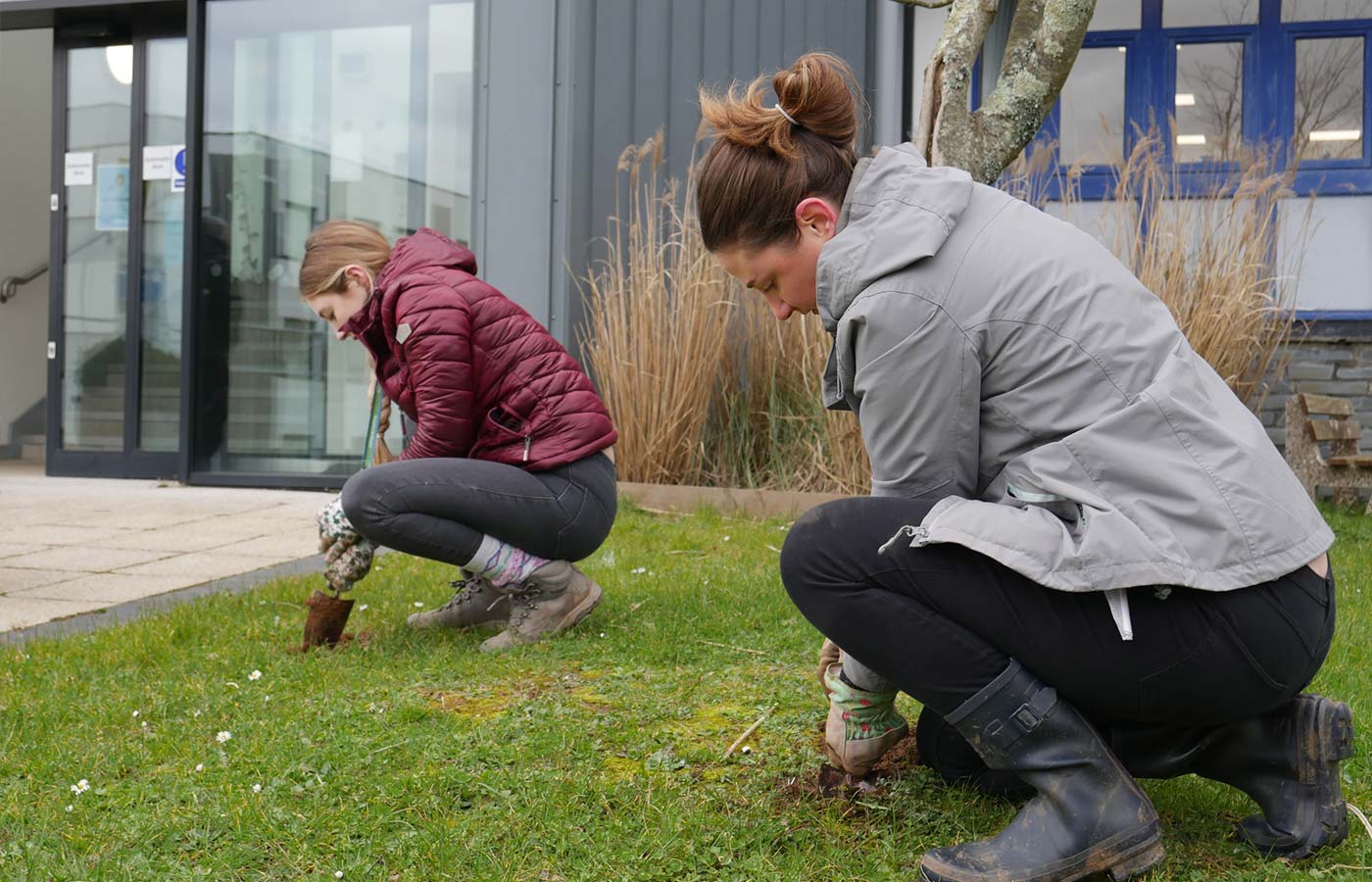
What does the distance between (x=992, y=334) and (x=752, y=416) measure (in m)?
4.12

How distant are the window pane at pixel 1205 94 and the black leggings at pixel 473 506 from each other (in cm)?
524

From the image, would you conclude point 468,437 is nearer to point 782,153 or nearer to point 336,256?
point 336,256

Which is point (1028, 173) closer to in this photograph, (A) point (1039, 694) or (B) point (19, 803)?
(A) point (1039, 694)

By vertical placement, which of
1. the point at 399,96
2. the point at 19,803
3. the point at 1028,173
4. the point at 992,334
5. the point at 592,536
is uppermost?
the point at 399,96

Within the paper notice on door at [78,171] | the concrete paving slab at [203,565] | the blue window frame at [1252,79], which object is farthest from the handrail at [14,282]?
the blue window frame at [1252,79]

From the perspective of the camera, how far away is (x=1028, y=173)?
539cm

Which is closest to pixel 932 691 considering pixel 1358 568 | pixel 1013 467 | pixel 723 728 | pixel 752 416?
pixel 1013 467

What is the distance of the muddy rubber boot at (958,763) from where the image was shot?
188cm

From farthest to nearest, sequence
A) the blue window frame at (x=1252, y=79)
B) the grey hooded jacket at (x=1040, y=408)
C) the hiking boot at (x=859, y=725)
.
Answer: the blue window frame at (x=1252, y=79)
the hiking boot at (x=859, y=725)
the grey hooded jacket at (x=1040, y=408)

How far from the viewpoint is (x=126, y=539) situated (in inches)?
196

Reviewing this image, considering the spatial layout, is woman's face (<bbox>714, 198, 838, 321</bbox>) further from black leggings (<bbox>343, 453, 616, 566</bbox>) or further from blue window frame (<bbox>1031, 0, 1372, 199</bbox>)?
blue window frame (<bbox>1031, 0, 1372, 199</bbox>)

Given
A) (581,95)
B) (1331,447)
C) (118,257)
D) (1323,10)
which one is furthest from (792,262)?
(118,257)

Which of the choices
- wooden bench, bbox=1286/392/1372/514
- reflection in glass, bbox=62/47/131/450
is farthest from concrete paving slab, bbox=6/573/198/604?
wooden bench, bbox=1286/392/1372/514

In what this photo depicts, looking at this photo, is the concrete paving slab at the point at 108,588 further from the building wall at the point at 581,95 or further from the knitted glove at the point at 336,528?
the building wall at the point at 581,95
